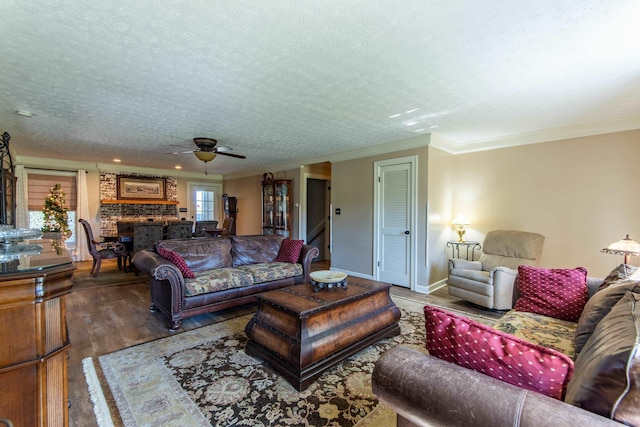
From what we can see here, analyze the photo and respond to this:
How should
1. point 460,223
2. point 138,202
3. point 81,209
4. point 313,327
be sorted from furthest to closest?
point 138,202 → point 81,209 → point 460,223 → point 313,327

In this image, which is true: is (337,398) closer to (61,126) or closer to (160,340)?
(160,340)

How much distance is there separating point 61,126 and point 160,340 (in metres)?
3.38

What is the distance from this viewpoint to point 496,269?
3594 millimetres

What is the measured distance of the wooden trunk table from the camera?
2.14m

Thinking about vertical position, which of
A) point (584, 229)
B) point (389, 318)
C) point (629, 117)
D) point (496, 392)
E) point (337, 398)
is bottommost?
point (337, 398)

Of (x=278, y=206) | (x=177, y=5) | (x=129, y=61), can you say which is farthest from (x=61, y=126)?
(x=278, y=206)

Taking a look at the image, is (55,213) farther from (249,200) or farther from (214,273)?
(214,273)

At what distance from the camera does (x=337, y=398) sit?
1979 mm

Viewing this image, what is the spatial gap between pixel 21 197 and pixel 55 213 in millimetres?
686

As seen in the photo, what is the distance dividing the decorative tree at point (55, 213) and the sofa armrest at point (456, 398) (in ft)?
26.0

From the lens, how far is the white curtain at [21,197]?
613 centimetres

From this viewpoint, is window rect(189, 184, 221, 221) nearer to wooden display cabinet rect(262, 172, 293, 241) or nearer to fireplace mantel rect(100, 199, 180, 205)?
fireplace mantel rect(100, 199, 180, 205)

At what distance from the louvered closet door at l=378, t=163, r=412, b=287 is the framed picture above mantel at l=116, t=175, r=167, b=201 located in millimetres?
6456

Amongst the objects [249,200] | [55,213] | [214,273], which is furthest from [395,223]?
[55,213]
